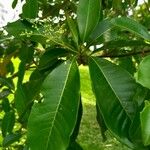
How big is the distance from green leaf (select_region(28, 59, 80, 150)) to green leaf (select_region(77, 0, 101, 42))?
0.14m

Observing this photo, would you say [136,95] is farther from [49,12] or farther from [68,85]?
[49,12]

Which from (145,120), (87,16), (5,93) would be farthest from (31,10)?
(145,120)

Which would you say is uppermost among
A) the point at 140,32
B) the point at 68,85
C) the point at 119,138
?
the point at 140,32

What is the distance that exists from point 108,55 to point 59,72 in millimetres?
325

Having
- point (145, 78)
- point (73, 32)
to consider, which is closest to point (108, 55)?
point (73, 32)

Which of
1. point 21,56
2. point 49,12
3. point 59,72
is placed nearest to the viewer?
point 59,72

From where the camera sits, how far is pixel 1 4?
2.97 meters

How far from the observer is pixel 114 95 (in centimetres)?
117

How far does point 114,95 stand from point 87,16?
0.82 feet

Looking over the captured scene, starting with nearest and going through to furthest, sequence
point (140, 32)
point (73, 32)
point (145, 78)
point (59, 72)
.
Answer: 1. point (145, 78)
2. point (140, 32)
3. point (59, 72)
4. point (73, 32)

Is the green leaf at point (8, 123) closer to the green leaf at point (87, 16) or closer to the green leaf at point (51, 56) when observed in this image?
the green leaf at point (51, 56)

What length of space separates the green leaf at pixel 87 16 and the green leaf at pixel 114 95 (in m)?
0.09

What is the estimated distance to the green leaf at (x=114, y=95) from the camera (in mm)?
1121

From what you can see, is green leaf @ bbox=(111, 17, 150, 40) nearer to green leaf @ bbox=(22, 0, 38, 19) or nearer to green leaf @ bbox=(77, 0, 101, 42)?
green leaf @ bbox=(77, 0, 101, 42)
